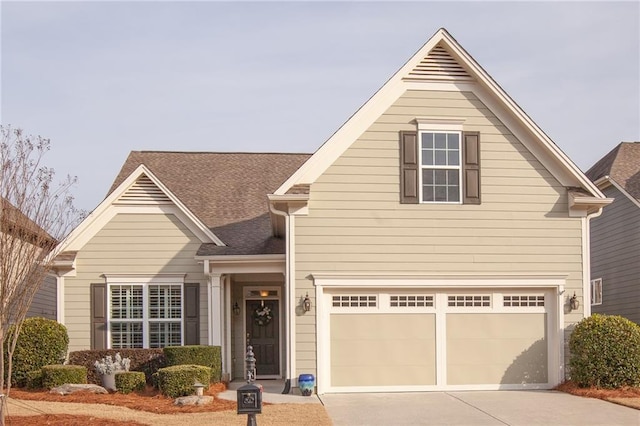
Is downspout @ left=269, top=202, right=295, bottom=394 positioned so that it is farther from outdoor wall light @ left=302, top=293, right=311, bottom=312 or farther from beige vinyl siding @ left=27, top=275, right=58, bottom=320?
beige vinyl siding @ left=27, top=275, right=58, bottom=320

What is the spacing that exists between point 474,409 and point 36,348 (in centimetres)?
887

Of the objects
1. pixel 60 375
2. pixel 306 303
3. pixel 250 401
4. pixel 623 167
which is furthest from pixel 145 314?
pixel 623 167

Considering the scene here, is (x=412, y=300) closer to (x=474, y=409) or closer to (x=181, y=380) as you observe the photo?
(x=474, y=409)

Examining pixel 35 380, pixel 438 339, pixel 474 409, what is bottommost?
pixel 474 409

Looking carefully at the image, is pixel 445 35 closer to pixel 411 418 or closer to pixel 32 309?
pixel 411 418

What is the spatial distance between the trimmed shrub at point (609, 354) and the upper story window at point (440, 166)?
3.71m

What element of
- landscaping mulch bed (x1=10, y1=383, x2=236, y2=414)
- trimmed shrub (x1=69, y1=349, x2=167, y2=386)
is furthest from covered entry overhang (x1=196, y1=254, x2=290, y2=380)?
landscaping mulch bed (x1=10, y1=383, x2=236, y2=414)

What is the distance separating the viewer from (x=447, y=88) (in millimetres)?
17922

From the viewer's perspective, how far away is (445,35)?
58.1 ft

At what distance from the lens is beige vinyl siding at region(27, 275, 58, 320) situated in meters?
25.1

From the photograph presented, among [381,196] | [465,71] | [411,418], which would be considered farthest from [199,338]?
[465,71]

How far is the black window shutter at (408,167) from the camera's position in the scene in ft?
58.1

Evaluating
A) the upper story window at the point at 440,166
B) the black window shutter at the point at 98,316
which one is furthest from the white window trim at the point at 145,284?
the upper story window at the point at 440,166

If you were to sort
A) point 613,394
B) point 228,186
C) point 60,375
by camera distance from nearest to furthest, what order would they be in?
point 613,394
point 60,375
point 228,186
